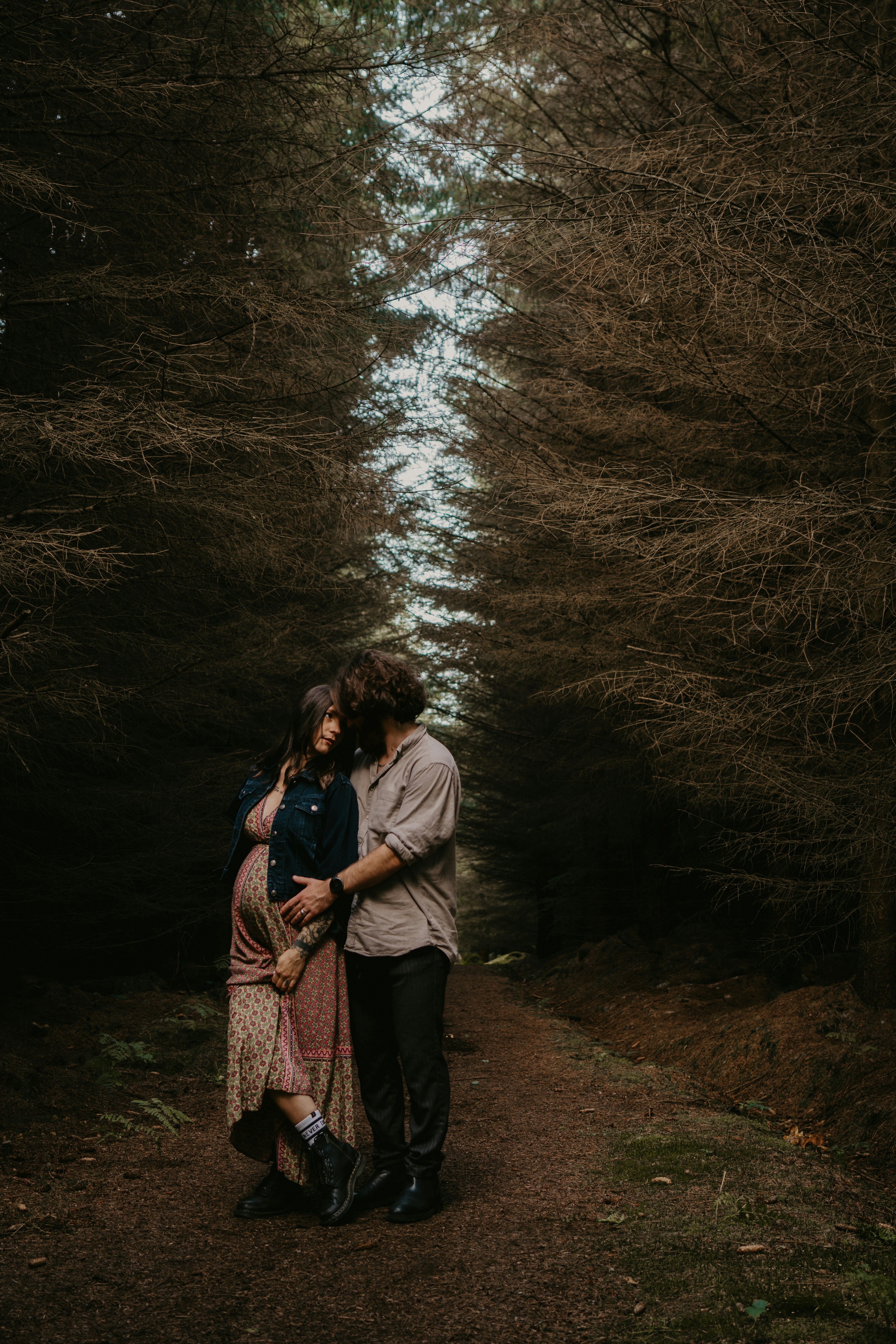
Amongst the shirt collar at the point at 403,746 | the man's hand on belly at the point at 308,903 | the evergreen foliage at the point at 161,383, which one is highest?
the evergreen foliage at the point at 161,383

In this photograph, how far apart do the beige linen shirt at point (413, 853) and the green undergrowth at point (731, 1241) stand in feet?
4.14

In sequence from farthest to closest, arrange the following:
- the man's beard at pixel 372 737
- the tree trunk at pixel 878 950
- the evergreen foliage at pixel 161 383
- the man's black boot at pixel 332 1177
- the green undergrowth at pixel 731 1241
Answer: the tree trunk at pixel 878 950 < the evergreen foliage at pixel 161 383 < the man's beard at pixel 372 737 < the man's black boot at pixel 332 1177 < the green undergrowth at pixel 731 1241

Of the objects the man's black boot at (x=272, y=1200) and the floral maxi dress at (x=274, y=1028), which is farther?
the man's black boot at (x=272, y=1200)

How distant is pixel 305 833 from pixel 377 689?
0.63 m

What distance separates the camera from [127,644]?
20.1 feet

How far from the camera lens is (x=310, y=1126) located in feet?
11.4

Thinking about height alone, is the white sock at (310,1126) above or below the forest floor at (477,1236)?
above

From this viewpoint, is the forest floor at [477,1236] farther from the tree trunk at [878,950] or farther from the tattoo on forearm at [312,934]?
the tree trunk at [878,950]

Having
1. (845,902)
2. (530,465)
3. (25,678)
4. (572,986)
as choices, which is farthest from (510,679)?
(25,678)

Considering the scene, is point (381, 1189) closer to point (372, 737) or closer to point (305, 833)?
point (305, 833)

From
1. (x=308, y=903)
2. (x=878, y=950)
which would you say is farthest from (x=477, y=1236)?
(x=878, y=950)

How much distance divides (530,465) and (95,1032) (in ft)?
17.6

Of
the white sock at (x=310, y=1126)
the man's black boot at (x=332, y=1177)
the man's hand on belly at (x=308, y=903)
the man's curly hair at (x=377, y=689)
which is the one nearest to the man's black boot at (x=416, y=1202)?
the man's black boot at (x=332, y=1177)

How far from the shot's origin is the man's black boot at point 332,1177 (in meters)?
3.47
